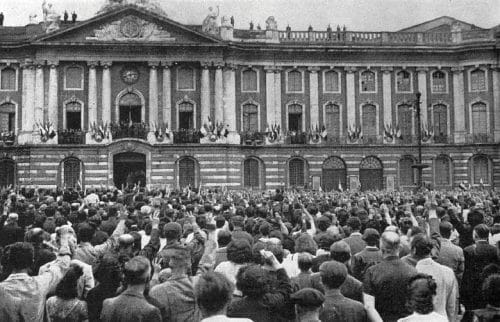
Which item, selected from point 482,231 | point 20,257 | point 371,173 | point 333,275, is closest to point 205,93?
point 371,173

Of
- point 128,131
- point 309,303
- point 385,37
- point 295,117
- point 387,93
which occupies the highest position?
point 385,37

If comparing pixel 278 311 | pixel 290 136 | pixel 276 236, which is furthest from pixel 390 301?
pixel 290 136

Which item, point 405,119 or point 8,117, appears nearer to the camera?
point 8,117

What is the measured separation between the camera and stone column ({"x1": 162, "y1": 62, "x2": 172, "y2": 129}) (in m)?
47.9

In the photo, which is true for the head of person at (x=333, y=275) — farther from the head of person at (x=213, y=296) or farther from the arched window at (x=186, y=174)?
the arched window at (x=186, y=174)

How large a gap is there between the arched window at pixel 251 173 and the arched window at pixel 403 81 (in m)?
13.3

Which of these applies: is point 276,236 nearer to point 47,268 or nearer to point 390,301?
point 390,301

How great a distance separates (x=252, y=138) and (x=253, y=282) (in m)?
42.6

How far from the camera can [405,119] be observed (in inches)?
2030

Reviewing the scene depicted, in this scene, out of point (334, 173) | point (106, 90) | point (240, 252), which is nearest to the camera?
point (240, 252)

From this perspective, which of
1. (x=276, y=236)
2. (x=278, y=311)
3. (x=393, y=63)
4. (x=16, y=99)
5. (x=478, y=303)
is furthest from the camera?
(x=393, y=63)

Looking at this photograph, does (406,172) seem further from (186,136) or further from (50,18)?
(50,18)

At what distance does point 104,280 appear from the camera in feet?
26.4

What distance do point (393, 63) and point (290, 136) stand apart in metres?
10.4
